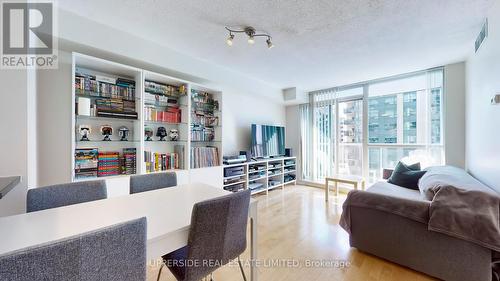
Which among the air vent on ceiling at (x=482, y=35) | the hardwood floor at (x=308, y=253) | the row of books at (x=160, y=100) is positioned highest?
the air vent on ceiling at (x=482, y=35)

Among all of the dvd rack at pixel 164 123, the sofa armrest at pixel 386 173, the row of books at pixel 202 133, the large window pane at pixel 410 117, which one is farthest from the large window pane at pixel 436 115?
the dvd rack at pixel 164 123

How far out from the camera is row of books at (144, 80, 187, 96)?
2734 mm

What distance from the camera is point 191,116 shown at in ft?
10.7

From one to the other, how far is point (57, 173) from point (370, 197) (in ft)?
10.9

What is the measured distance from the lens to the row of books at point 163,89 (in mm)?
2734

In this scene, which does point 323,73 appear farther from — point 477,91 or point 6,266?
point 6,266

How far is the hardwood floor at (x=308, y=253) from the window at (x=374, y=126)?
5.16ft

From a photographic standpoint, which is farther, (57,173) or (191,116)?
(191,116)

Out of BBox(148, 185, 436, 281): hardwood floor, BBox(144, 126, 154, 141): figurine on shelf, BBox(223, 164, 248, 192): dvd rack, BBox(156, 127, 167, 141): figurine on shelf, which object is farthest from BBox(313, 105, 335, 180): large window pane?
BBox(144, 126, 154, 141): figurine on shelf

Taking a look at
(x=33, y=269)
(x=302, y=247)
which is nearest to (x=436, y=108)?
(x=302, y=247)

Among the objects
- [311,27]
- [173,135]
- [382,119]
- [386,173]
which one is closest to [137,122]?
[173,135]

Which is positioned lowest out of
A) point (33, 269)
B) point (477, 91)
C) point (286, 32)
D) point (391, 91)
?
point (33, 269)

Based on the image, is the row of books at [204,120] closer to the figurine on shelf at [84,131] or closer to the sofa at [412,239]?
the figurine on shelf at [84,131]

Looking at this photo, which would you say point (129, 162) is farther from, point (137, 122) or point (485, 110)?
point (485, 110)
